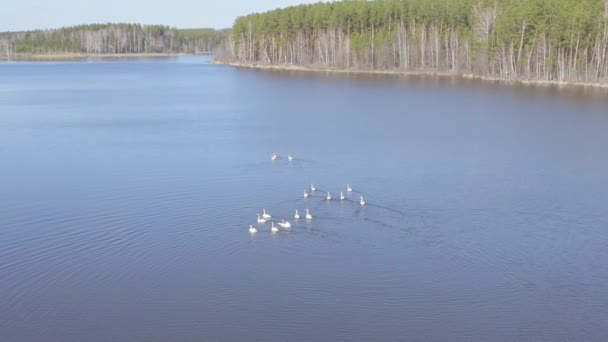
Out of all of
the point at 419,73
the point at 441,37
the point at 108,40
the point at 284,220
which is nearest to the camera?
the point at 284,220

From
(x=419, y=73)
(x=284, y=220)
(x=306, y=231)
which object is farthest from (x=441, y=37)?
(x=306, y=231)

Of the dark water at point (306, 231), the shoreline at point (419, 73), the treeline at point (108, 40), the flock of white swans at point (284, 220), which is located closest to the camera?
the dark water at point (306, 231)

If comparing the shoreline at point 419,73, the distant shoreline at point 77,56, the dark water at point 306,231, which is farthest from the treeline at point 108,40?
the dark water at point 306,231

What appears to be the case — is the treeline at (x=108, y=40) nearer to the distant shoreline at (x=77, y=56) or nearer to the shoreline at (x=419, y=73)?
the distant shoreline at (x=77, y=56)

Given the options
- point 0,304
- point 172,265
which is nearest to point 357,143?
point 172,265

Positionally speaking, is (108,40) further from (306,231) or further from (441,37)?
(306,231)

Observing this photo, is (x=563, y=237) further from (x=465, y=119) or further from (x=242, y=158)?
(x=465, y=119)

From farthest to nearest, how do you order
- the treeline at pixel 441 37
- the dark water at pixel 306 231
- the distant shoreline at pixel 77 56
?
the distant shoreline at pixel 77 56, the treeline at pixel 441 37, the dark water at pixel 306 231
